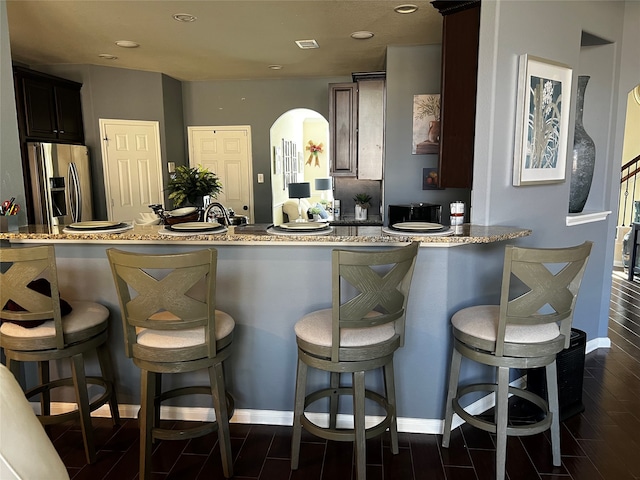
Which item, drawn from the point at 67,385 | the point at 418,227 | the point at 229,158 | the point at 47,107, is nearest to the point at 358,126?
the point at 229,158

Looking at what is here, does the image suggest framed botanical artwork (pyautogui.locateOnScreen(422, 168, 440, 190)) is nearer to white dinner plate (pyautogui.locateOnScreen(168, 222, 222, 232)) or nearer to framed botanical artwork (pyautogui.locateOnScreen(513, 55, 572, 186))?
framed botanical artwork (pyautogui.locateOnScreen(513, 55, 572, 186))

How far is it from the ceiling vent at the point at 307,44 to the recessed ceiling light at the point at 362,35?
0.43 m

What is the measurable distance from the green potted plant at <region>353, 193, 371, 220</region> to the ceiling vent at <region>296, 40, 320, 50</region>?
1803mm

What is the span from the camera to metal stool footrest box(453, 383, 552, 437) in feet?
6.73

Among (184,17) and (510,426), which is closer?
(510,426)

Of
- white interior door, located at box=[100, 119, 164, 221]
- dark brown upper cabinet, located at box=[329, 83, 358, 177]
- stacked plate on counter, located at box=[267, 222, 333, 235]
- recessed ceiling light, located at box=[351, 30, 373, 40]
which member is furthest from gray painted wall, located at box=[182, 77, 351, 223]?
stacked plate on counter, located at box=[267, 222, 333, 235]

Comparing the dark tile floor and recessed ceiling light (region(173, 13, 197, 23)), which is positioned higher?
recessed ceiling light (region(173, 13, 197, 23))

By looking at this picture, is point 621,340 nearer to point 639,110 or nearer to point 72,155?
point 639,110

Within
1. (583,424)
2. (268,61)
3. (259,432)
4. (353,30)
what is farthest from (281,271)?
(268,61)

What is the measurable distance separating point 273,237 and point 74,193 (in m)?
4.01

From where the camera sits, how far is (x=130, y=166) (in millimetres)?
5949

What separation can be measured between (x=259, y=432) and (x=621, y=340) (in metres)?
3.09

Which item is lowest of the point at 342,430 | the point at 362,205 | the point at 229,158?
the point at 342,430

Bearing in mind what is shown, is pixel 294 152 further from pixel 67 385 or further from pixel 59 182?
pixel 67 385
